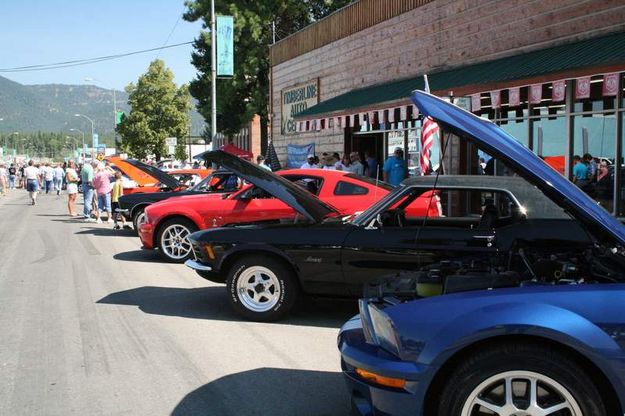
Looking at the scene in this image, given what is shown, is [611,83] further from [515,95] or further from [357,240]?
[357,240]

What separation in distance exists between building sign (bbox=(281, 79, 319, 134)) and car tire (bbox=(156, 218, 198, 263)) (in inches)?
527

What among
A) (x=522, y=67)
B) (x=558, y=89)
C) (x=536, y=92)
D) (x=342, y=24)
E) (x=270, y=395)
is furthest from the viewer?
(x=342, y=24)

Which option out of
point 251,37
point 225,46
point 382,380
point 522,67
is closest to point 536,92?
point 522,67

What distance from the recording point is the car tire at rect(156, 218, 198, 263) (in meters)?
10.0

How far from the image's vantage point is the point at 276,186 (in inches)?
264

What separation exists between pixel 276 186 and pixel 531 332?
13.8 ft

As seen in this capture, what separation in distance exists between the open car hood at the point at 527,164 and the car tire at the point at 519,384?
0.72m

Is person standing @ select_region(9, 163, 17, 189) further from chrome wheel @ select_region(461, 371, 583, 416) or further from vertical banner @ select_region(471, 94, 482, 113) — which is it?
chrome wheel @ select_region(461, 371, 583, 416)

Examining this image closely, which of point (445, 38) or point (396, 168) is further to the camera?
point (445, 38)

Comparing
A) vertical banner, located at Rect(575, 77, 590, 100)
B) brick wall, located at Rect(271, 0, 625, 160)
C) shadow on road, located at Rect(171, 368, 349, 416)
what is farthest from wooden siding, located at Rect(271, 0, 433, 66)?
shadow on road, located at Rect(171, 368, 349, 416)

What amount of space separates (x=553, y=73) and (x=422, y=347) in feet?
25.2

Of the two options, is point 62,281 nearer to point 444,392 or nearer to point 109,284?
point 109,284

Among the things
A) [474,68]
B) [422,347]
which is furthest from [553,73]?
[422,347]

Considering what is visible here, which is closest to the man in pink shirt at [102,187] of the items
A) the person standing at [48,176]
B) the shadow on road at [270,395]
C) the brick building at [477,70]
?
the brick building at [477,70]
